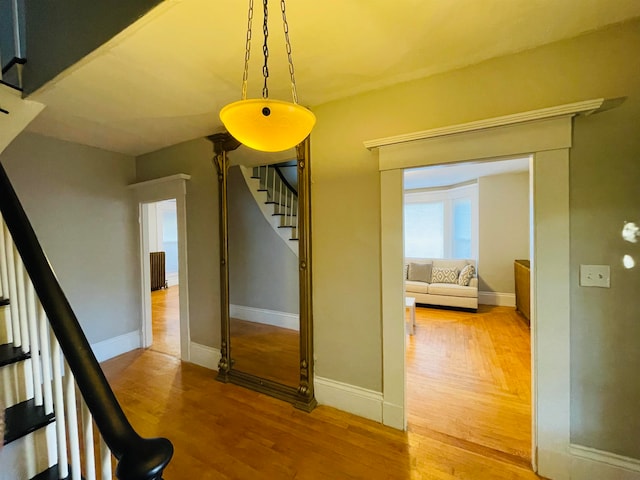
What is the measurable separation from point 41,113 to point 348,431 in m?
3.49

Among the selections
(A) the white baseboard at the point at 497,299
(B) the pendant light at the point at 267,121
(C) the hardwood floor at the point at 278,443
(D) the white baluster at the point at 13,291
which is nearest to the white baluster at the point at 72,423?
(D) the white baluster at the point at 13,291

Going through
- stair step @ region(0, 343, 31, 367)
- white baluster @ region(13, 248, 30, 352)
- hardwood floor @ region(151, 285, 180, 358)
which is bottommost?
hardwood floor @ region(151, 285, 180, 358)

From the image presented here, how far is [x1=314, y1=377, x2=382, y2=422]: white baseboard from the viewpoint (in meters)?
2.14

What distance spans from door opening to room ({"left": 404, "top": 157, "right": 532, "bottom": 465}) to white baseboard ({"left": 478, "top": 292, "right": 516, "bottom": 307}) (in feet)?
0.05

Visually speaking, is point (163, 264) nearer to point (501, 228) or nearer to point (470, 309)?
point (470, 309)

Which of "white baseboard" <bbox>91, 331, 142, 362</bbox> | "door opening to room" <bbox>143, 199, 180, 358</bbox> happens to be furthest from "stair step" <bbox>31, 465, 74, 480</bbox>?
"door opening to room" <bbox>143, 199, 180, 358</bbox>

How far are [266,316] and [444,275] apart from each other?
3.60 metres

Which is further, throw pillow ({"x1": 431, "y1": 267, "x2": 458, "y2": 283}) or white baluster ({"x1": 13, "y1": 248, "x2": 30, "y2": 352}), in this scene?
throw pillow ({"x1": 431, "y1": 267, "x2": 458, "y2": 283})

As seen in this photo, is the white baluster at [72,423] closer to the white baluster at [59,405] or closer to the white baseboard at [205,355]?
the white baluster at [59,405]

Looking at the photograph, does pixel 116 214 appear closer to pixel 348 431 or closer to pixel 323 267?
pixel 323 267

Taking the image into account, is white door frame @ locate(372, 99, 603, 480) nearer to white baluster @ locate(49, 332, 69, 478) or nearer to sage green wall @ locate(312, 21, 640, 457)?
sage green wall @ locate(312, 21, 640, 457)

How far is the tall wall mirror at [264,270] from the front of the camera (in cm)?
237

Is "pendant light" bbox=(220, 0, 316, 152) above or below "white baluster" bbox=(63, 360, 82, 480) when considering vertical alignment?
above

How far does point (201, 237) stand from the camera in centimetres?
304
